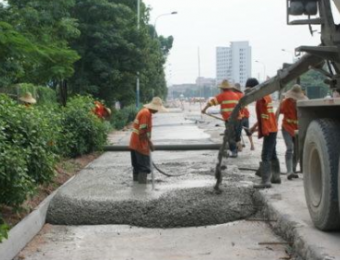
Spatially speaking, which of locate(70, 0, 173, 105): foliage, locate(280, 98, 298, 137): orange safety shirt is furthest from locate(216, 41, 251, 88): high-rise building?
locate(280, 98, 298, 137): orange safety shirt

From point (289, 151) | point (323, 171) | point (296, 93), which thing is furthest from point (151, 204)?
point (296, 93)

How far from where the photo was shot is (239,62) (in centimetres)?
2450

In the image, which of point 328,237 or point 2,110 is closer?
point 328,237

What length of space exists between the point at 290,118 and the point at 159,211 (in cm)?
328

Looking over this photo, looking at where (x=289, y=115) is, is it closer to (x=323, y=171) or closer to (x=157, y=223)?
(x=157, y=223)

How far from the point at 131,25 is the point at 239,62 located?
5.18 metres

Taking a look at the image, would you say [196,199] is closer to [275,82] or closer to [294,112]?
[275,82]

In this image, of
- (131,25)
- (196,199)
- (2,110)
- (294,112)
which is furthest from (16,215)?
(131,25)

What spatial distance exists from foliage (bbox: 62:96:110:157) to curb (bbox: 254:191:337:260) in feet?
16.8

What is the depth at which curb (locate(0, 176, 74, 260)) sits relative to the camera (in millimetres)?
4965

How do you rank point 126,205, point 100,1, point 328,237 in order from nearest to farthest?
point 328,237 → point 126,205 → point 100,1

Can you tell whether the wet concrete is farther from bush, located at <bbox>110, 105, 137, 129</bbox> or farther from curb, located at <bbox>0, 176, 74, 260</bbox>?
bush, located at <bbox>110, 105, 137, 129</bbox>

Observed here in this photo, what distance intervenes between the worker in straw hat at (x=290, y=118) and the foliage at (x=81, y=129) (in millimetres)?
4157

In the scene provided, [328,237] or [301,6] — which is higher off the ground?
[301,6]
